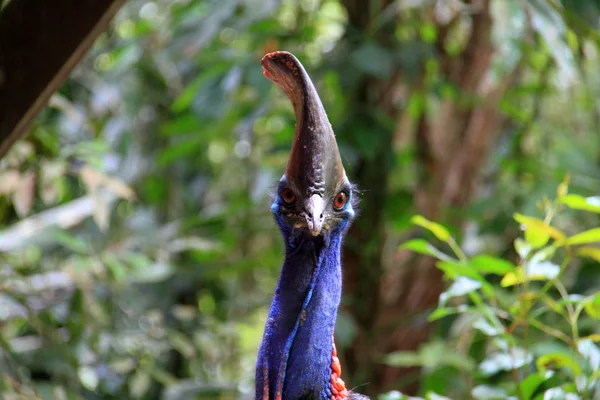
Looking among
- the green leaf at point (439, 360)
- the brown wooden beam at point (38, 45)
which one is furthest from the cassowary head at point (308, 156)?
the green leaf at point (439, 360)

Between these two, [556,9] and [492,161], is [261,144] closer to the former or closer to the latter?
[492,161]

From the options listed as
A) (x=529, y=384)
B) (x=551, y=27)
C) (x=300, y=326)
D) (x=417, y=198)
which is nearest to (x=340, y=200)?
(x=300, y=326)

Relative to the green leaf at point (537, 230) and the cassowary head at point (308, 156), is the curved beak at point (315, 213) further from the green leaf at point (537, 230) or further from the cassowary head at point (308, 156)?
the green leaf at point (537, 230)

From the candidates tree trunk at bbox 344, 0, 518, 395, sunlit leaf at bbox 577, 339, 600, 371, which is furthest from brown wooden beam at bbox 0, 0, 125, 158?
tree trunk at bbox 344, 0, 518, 395

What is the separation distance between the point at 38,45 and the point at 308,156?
43 cm

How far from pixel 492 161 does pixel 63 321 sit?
162cm

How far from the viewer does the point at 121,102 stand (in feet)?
9.53

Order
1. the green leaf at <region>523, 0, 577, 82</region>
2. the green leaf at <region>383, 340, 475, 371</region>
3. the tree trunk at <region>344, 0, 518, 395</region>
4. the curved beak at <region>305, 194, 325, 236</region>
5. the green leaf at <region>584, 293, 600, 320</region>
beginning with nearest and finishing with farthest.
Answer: the curved beak at <region>305, 194, 325, 236</region> → the green leaf at <region>584, 293, 600, 320</region> → the green leaf at <region>523, 0, 577, 82</region> → the green leaf at <region>383, 340, 475, 371</region> → the tree trunk at <region>344, 0, 518, 395</region>

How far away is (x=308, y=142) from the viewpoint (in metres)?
0.90

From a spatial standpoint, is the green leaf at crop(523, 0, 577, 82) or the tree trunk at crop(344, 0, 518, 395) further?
the tree trunk at crop(344, 0, 518, 395)

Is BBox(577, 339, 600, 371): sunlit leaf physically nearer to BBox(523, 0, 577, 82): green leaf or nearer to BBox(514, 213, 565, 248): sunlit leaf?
BBox(514, 213, 565, 248): sunlit leaf

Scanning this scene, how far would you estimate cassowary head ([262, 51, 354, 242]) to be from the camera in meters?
0.90

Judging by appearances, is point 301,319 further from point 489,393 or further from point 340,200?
point 489,393

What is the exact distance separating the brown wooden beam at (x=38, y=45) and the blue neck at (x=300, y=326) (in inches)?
15.2
